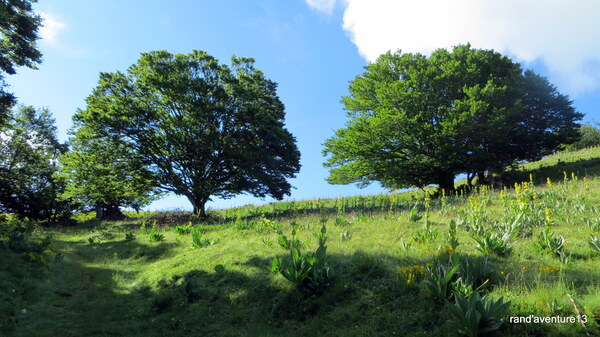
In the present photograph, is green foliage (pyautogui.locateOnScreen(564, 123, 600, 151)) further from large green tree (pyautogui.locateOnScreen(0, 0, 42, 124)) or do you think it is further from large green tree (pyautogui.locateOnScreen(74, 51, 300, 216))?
large green tree (pyautogui.locateOnScreen(0, 0, 42, 124))

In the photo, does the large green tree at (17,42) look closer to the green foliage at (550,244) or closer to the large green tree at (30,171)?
the large green tree at (30,171)

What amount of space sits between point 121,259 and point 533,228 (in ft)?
46.3

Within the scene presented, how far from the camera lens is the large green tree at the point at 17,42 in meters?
16.3

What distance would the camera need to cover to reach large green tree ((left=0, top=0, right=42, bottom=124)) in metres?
16.3

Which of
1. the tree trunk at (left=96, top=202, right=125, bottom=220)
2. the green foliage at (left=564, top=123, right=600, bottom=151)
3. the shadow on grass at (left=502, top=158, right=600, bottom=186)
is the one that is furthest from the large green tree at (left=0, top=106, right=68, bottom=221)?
the green foliage at (left=564, top=123, right=600, bottom=151)

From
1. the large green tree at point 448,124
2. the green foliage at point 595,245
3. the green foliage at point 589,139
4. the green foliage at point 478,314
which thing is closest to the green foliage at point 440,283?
the green foliage at point 478,314

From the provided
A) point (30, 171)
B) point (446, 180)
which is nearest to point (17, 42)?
point (30, 171)

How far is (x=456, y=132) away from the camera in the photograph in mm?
20938

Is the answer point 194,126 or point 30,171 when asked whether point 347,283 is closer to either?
point 194,126

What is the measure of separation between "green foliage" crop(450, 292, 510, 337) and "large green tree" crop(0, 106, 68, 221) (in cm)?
3330

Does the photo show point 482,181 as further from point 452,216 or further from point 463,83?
point 452,216

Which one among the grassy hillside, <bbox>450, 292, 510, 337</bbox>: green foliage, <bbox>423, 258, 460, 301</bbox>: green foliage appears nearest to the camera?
<bbox>450, 292, 510, 337</bbox>: green foliage

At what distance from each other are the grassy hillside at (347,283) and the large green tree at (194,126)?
1279 centimetres

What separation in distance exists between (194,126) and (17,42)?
10750mm
